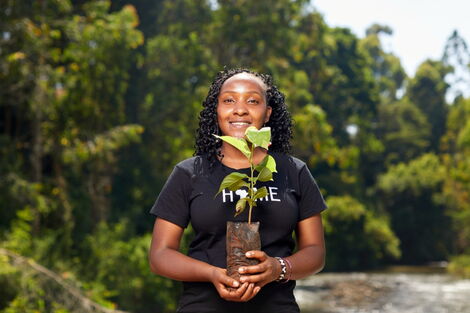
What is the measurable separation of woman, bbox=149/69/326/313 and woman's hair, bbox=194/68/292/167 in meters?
0.02

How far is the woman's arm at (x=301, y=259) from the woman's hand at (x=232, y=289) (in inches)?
0.8

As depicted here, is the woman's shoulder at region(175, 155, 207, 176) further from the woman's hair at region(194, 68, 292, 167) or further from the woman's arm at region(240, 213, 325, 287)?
the woman's arm at region(240, 213, 325, 287)

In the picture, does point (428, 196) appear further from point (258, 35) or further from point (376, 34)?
point (376, 34)

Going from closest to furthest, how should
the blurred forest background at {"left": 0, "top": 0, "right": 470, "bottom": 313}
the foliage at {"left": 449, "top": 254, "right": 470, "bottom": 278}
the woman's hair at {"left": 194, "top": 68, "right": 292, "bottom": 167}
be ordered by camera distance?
the woman's hair at {"left": 194, "top": 68, "right": 292, "bottom": 167} < the blurred forest background at {"left": 0, "top": 0, "right": 470, "bottom": 313} < the foliage at {"left": 449, "top": 254, "right": 470, "bottom": 278}

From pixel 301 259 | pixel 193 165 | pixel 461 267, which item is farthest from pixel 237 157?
pixel 461 267

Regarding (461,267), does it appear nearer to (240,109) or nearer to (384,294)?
(384,294)

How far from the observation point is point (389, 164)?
51.8 m

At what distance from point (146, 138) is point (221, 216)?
81.8ft

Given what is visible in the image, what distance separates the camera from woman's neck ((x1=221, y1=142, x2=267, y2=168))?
8.42 ft

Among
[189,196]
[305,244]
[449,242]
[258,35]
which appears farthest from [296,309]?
Result: [449,242]

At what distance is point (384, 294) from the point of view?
2650cm

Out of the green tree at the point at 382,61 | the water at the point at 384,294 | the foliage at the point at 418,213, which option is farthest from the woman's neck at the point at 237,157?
the green tree at the point at 382,61

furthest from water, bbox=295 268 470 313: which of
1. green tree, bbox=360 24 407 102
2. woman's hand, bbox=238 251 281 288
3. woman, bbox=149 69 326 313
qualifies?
green tree, bbox=360 24 407 102

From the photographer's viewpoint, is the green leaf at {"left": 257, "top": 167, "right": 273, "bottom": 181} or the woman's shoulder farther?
the woman's shoulder
